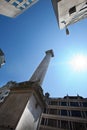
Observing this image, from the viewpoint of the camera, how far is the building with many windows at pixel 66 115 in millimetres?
22609

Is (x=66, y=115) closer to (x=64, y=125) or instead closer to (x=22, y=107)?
(x=64, y=125)

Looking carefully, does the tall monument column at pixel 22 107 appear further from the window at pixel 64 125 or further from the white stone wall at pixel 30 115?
the window at pixel 64 125

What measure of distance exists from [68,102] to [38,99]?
2493 cm

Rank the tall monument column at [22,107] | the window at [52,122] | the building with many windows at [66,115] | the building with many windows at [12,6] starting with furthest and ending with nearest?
the window at [52,122], the building with many windows at [66,115], the building with many windows at [12,6], the tall monument column at [22,107]

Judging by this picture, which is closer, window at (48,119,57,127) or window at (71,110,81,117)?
window at (48,119,57,127)

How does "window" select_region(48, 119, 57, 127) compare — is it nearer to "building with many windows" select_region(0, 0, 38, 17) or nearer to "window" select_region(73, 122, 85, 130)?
"window" select_region(73, 122, 85, 130)

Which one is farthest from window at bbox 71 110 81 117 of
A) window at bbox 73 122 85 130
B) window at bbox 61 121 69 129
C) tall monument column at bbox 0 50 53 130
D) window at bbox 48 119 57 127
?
tall monument column at bbox 0 50 53 130

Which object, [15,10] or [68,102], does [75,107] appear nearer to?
[68,102]

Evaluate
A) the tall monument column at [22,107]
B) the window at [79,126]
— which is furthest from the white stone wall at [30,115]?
the window at [79,126]

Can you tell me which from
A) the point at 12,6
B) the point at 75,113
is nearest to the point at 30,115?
the point at 12,6

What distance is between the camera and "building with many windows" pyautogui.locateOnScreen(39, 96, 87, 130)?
22.6m

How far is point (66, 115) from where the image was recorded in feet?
83.0

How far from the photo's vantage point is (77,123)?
22562 millimetres

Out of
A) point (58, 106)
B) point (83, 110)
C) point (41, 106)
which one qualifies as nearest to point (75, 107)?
point (83, 110)
